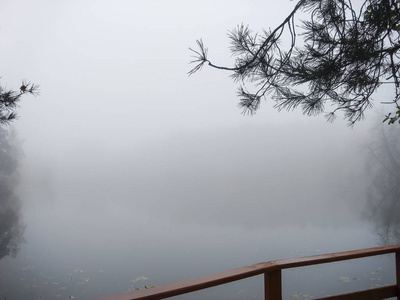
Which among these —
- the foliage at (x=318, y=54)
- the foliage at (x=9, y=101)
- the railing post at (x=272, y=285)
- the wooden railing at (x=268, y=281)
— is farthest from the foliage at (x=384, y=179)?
the foliage at (x=9, y=101)

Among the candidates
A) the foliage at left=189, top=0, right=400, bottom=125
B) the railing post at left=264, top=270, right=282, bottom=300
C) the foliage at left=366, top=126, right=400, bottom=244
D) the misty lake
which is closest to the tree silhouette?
the misty lake

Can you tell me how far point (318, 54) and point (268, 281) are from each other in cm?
167

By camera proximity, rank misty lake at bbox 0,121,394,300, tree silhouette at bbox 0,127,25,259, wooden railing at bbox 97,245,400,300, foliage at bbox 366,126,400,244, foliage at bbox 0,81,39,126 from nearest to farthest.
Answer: wooden railing at bbox 97,245,400,300, foliage at bbox 0,81,39,126, misty lake at bbox 0,121,394,300, tree silhouette at bbox 0,127,25,259, foliage at bbox 366,126,400,244

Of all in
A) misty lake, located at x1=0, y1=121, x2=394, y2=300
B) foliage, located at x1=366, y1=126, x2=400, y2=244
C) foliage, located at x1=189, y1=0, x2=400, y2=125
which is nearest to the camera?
foliage, located at x1=189, y1=0, x2=400, y2=125

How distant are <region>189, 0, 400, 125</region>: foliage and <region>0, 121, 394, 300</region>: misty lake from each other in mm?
4720

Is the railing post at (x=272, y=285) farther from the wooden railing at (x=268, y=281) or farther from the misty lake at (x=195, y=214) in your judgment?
the misty lake at (x=195, y=214)

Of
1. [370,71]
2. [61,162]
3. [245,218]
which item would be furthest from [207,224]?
[61,162]

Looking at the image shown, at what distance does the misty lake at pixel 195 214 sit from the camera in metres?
6.98

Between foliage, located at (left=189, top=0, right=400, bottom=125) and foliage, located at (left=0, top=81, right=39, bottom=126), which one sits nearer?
foliage, located at (left=189, top=0, right=400, bottom=125)

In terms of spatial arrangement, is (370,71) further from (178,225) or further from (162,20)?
(162,20)

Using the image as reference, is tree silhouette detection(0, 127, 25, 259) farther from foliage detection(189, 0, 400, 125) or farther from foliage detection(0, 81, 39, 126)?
foliage detection(189, 0, 400, 125)

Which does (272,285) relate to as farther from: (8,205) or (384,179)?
(384,179)

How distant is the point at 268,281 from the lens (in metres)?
1.26

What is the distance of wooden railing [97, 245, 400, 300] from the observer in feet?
3.00
